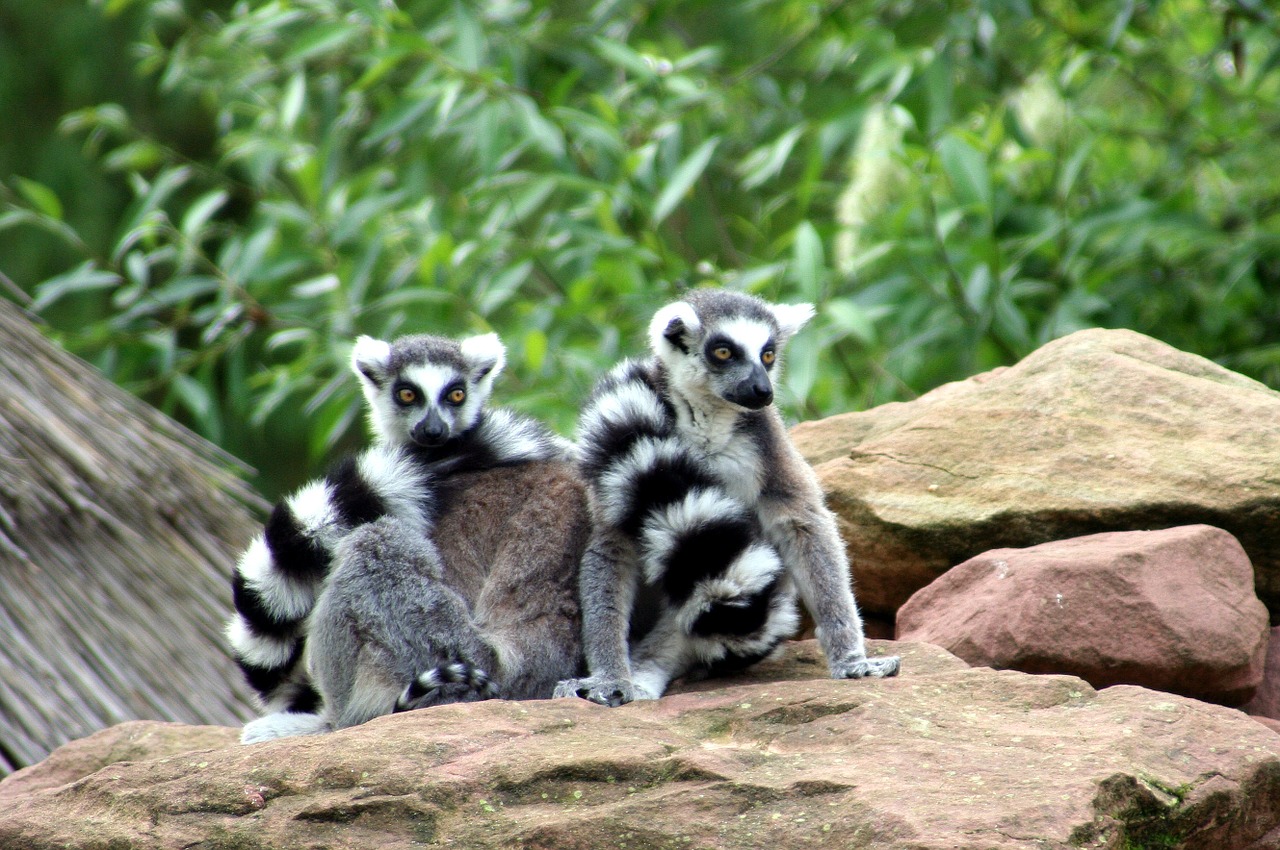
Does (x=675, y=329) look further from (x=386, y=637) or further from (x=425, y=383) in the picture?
(x=386, y=637)

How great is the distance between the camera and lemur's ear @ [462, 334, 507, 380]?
4.32 meters

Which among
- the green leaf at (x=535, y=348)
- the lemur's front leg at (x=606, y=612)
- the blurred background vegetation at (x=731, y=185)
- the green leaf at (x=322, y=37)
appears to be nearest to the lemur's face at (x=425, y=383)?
the green leaf at (x=535, y=348)

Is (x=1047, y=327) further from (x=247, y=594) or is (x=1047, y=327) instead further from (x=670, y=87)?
(x=247, y=594)

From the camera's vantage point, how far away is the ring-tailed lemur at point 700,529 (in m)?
2.98

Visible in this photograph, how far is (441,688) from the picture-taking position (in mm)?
2965

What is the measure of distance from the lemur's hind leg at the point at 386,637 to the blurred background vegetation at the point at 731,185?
6.48ft

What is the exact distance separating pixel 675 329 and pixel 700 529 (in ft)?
2.55

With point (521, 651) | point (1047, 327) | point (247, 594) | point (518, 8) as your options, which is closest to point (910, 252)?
point (1047, 327)

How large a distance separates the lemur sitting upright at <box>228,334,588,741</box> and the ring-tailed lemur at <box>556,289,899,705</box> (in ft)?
0.44

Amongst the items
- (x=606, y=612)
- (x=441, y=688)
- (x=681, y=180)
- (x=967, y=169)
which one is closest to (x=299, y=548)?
(x=441, y=688)

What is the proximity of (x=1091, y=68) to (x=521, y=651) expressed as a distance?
4.45 meters

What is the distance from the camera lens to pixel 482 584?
3.23 meters

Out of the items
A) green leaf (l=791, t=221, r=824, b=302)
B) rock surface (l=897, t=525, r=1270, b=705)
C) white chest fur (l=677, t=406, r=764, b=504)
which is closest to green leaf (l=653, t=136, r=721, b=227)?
green leaf (l=791, t=221, r=824, b=302)

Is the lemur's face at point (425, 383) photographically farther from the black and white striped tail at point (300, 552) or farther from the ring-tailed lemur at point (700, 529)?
the ring-tailed lemur at point (700, 529)
